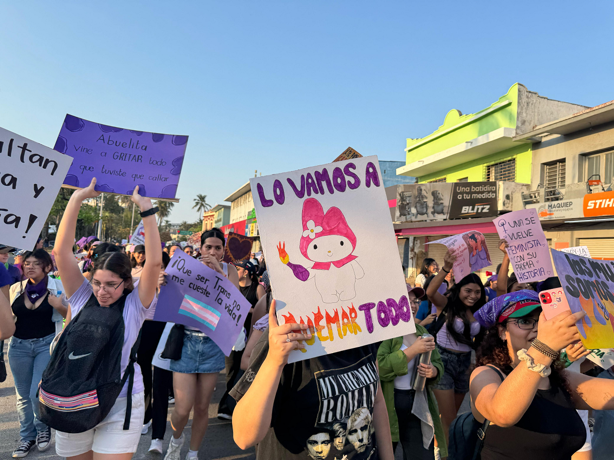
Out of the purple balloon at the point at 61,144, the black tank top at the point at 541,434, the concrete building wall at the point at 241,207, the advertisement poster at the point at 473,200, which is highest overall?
the concrete building wall at the point at 241,207

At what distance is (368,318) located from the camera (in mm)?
1773

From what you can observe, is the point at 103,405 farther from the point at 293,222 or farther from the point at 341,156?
the point at 341,156

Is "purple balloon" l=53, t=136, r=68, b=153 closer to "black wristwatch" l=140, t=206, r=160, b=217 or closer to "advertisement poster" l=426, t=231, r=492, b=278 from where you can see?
"black wristwatch" l=140, t=206, r=160, b=217

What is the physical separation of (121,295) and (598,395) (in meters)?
2.80

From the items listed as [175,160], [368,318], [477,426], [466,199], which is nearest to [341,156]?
[175,160]

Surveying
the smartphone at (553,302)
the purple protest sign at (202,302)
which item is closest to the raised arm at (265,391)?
the smartphone at (553,302)

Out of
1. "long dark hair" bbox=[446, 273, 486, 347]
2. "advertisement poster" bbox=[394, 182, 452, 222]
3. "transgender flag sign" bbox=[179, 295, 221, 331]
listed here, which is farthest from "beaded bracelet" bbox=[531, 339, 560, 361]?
"advertisement poster" bbox=[394, 182, 452, 222]

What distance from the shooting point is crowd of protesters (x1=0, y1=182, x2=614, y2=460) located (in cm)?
171

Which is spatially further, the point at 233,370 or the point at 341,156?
the point at 233,370

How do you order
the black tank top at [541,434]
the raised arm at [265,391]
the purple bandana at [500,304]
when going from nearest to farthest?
the raised arm at [265,391]
the black tank top at [541,434]
the purple bandana at [500,304]

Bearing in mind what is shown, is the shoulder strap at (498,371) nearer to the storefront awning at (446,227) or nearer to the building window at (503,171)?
the storefront awning at (446,227)

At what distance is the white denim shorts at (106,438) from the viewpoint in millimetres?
2393

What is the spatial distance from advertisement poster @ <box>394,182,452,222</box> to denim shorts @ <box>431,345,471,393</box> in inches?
600

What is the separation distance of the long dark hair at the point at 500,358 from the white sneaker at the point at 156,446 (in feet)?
10.7
